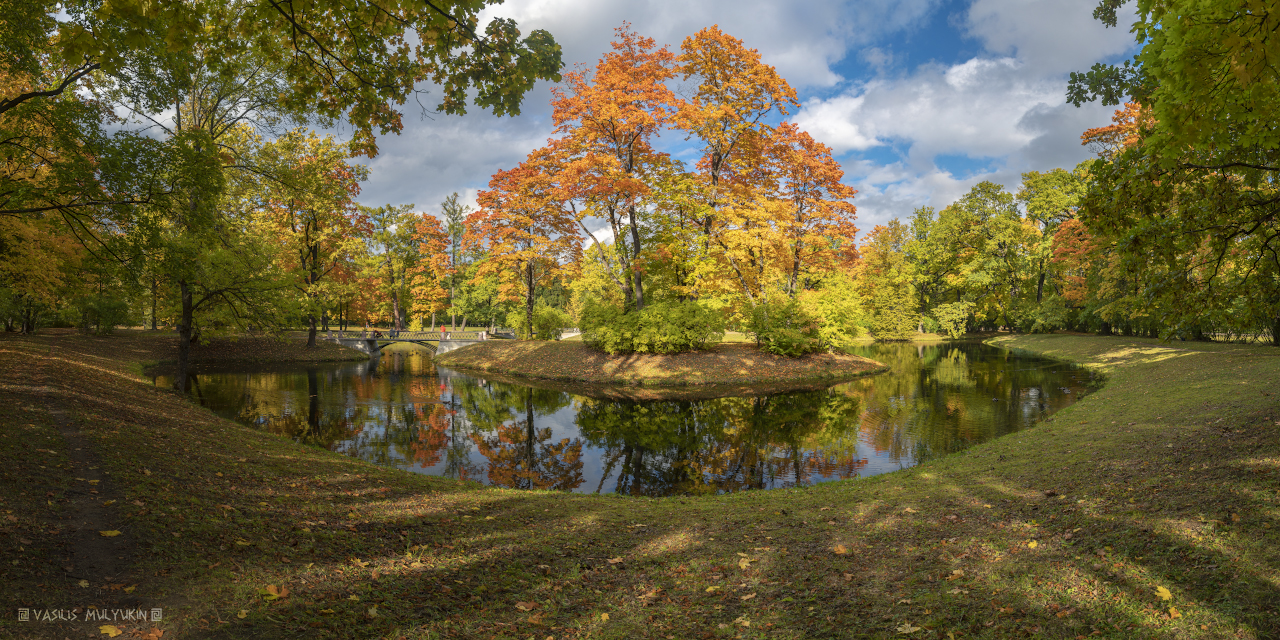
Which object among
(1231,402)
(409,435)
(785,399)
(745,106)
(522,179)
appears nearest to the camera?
Answer: (1231,402)

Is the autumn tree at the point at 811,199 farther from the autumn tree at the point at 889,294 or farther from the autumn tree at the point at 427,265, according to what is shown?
the autumn tree at the point at 427,265

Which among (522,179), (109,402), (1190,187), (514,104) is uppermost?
(522,179)

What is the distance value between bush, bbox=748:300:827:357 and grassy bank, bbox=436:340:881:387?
0.49m

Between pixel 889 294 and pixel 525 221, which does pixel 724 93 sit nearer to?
pixel 525 221

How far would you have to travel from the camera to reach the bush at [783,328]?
978 inches

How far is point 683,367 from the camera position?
2311 centimetres

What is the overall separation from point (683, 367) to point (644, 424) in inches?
321

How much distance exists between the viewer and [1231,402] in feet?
30.7

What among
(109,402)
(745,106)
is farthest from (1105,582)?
(745,106)

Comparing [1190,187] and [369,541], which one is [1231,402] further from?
[369,541]

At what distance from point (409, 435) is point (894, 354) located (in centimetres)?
3200

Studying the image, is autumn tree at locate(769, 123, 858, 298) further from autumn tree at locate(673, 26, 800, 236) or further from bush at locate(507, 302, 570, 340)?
bush at locate(507, 302, 570, 340)

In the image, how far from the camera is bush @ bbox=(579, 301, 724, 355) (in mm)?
24094

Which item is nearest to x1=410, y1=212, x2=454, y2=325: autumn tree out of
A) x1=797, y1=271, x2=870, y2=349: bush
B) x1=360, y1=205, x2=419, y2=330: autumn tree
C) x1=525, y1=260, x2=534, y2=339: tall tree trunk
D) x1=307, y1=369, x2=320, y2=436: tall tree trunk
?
x1=360, y1=205, x2=419, y2=330: autumn tree
